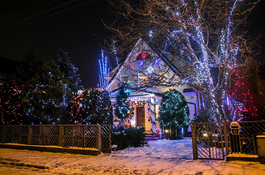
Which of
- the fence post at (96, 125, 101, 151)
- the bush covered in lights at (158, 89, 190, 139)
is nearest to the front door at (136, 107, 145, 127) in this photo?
the bush covered in lights at (158, 89, 190, 139)

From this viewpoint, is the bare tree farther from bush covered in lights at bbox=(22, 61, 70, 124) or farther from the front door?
the front door

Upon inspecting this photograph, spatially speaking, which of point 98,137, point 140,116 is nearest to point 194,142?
point 98,137

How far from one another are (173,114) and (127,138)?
16.6 ft

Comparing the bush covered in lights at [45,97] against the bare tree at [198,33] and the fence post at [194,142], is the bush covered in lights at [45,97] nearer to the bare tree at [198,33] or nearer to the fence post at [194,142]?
the bare tree at [198,33]

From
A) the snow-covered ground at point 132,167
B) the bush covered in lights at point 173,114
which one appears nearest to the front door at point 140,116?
the bush covered in lights at point 173,114

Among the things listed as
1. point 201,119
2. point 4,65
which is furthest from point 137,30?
point 4,65

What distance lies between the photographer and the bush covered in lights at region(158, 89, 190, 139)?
14375 millimetres

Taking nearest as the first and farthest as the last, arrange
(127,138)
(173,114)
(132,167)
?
(132,167), (127,138), (173,114)

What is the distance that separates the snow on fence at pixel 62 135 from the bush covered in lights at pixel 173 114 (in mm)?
6931

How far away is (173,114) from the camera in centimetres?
1448

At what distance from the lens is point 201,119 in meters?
12.6

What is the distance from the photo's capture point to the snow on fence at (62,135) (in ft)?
28.3

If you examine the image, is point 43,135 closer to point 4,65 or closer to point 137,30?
point 137,30

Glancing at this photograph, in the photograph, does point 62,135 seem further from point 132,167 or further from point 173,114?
point 173,114
